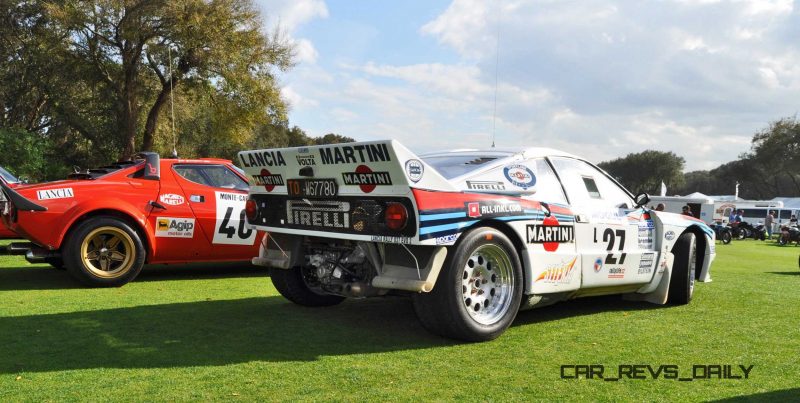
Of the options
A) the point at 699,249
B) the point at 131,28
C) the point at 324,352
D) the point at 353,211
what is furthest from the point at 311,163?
the point at 131,28

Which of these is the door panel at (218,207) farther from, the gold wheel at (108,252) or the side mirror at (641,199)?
the side mirror at (641,199)

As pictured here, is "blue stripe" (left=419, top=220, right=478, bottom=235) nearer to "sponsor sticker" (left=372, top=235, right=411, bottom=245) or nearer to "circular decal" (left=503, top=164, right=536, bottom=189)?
"sponsor sticker" (left=372, top=235, right=411, bottom=245)

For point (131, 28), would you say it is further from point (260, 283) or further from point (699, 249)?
point (699, 249)

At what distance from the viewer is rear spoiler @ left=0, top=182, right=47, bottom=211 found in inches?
250

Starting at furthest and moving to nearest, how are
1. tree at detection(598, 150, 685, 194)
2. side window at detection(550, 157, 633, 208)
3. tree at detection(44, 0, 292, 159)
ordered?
tree at detection(598, 150, 685, 194), tree at detection(44, 0, 292, 159), side window at detection(550, 157, 633, 208)

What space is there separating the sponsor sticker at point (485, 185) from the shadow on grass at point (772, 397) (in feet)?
6.74

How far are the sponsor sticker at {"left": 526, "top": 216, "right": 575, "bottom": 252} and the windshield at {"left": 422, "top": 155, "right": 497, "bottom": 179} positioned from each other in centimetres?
66

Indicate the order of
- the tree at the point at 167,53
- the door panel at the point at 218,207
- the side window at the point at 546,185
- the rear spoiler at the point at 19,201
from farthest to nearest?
A: the tree at the point at 167,53, the door panel at the point at 218,207, the rear spoiler at the point at 19,201, the side window at the point at 546,185

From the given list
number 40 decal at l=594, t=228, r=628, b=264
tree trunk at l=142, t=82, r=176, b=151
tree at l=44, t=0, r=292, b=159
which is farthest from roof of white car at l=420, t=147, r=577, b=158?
tree trunk at l=142, t=82, r=176, b=151

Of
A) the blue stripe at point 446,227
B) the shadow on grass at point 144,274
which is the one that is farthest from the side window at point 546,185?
the shadow on grass at point 144,274

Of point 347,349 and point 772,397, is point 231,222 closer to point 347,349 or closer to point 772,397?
point 347,349

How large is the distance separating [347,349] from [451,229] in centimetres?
109

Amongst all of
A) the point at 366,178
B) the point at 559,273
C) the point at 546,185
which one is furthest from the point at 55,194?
the point at 559,273

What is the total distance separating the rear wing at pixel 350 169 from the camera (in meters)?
3.91
